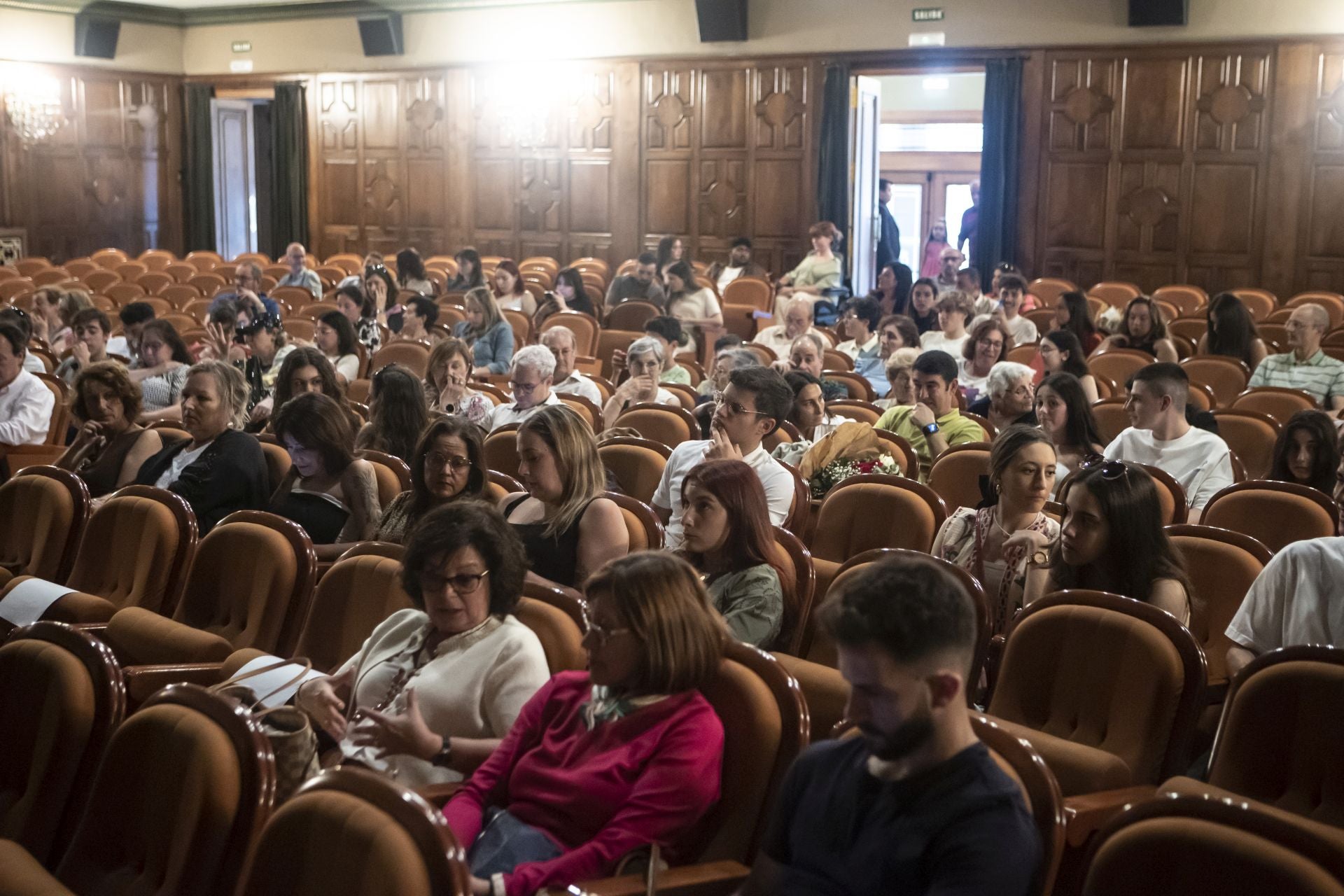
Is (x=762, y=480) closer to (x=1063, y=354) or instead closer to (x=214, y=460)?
(x=214, y=460)

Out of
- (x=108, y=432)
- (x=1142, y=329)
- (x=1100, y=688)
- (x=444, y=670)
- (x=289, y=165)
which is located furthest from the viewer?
(x=289, y=165)

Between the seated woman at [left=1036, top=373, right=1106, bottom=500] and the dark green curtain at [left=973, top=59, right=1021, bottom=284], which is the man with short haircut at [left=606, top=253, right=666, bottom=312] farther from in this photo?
the seated woman at [left=1036, top=373, right=1106, bottom=500]

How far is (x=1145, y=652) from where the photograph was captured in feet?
10.0

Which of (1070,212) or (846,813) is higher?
(1070,212)

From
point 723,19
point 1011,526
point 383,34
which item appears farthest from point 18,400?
point 383,34

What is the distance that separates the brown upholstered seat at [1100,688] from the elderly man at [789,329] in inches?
202

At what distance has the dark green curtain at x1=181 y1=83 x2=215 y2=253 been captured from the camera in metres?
19.1

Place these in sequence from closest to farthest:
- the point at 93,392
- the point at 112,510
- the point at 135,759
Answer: the point at 135,759 → the point at 112,510 → the point at 93,392

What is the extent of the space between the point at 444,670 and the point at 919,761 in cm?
137

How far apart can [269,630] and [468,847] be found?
1.54 m

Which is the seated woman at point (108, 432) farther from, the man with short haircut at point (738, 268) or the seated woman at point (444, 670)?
the man with short haircut at point (738, 268)

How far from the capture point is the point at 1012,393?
5.95 m

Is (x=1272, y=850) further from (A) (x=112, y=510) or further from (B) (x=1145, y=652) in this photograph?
(A) (x=112, y=510)

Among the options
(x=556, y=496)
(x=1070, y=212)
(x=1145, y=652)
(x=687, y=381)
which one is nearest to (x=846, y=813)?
(x=1145, y=652)
